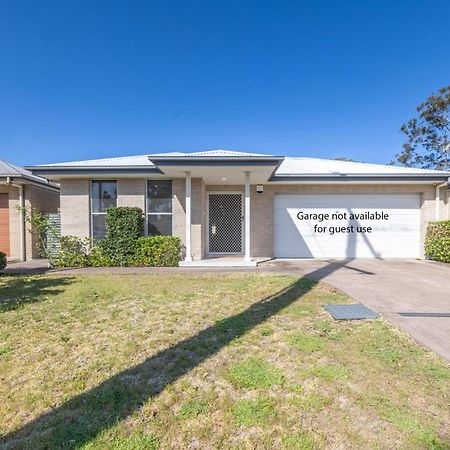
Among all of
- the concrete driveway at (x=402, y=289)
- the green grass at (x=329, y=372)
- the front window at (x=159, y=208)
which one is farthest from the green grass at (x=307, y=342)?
the front window at (x=159, y=208)

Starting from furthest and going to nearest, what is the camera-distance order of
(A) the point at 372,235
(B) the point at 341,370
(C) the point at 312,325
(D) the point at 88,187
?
(A) the point at 372,235, (D) the point at 88,187, (C) the point at 312,325, (B) the point at 341,370

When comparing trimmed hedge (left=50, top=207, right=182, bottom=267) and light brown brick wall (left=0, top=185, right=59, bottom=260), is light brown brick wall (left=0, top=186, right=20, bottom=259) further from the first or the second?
trimmed hedge (left=50, top=207, right=182, bottom=267)

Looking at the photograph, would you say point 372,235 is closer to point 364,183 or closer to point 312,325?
point 364,183

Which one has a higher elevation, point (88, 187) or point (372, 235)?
point (88, 187)

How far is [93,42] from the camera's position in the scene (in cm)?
1003

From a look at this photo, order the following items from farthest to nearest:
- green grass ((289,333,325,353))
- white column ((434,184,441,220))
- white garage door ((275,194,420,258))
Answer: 1. white garage door ((275,194,420,258))
2. white column ((434,184,441,220))
3. green grass ((289,333,325,353))

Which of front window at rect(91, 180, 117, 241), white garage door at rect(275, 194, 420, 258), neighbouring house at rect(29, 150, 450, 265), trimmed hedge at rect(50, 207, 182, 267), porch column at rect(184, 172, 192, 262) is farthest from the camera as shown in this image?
white garage door at rect(275, 194, 420, 258)

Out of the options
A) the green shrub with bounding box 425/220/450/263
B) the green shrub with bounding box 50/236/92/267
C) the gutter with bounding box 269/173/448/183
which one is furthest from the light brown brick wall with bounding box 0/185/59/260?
the green shrub with bounding box 425/220/450/263

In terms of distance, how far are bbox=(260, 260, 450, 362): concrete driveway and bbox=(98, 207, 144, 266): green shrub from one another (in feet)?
14.2

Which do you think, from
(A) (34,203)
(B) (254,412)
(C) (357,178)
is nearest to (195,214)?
(C) (357,178)

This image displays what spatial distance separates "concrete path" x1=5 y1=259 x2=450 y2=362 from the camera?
3.78 meters

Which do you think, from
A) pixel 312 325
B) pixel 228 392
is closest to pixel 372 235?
pixel 312 325

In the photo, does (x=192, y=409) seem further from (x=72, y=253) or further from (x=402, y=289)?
(x=72, y=253)

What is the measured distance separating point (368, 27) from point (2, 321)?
13.7 metres
